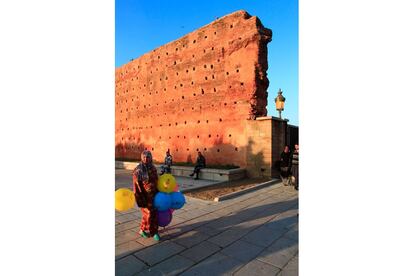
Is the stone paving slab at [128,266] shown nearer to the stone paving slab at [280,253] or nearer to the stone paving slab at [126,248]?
the stone paving slab at [126,248]

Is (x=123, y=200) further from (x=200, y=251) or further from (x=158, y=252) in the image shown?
(x=200, y=251)

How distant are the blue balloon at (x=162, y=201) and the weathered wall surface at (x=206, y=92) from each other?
6.82 metres

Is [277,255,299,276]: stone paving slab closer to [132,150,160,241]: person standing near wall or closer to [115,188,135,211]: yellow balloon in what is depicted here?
[132,150,160,241]: person standing near wall

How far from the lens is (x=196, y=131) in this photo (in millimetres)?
12367

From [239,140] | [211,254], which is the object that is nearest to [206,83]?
[239,140]

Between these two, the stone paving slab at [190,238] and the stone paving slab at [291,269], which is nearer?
the stone paving slab at [291,269]

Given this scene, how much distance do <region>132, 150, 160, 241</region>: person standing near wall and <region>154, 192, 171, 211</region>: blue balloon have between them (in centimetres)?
10

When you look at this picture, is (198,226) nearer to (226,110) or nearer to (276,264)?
(276,264)

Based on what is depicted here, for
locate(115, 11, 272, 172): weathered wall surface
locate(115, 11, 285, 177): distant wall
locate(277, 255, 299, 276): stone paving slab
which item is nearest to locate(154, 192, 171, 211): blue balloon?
locate(277, 255, 299, 276): stone paving slab

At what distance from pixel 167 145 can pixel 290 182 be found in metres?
8.46

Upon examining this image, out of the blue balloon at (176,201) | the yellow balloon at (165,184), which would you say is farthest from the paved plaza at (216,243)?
the yellow balloon at (165,184)

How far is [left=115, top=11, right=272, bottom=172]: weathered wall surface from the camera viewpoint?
401 inches

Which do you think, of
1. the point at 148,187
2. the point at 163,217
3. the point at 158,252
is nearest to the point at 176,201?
the point at 163,217

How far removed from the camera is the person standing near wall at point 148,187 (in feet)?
10.8
